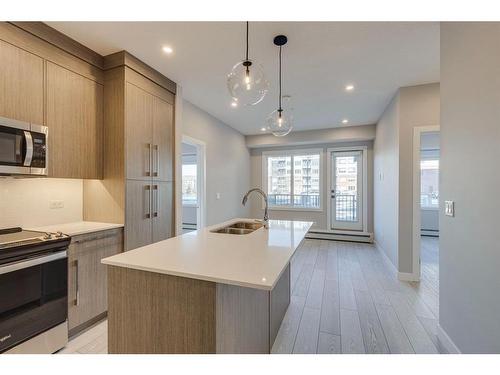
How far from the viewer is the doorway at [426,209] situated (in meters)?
3.23

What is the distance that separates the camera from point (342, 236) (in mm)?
5707

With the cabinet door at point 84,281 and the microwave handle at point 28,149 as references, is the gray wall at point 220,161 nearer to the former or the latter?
the microwave handle at point 28,149

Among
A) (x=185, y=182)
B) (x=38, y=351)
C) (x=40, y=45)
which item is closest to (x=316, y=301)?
(x=38, y=351)

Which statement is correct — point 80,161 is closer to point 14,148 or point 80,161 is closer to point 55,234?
point 14,148

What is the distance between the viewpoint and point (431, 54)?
2471mm

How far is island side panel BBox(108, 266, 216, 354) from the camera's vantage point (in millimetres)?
1136

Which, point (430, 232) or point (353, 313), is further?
point (430, 232)

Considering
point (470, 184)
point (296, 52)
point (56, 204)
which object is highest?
point (296, 52)

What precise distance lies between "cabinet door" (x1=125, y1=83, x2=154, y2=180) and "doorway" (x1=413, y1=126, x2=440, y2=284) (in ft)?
11.4

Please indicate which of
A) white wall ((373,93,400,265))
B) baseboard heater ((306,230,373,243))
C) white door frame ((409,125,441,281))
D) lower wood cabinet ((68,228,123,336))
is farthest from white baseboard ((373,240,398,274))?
lower wood cabinet ((68,228,123,336))

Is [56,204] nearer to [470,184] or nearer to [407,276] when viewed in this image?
[470,184]

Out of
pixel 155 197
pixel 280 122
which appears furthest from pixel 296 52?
pixel 155 197

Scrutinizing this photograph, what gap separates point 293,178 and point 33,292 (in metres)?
5.50

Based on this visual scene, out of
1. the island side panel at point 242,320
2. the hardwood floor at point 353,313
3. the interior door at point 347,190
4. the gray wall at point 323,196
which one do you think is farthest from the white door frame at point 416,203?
the island side panel at point 242,320
